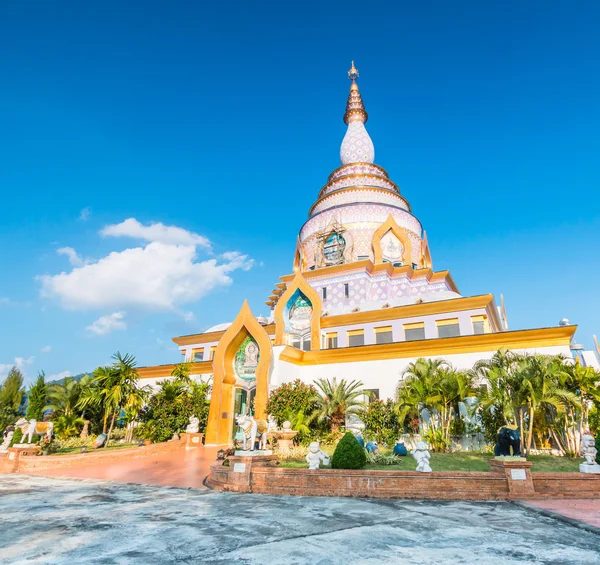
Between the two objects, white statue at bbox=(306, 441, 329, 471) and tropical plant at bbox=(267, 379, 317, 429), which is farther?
tropical plant at bbox=(267, 379, 317, 429)

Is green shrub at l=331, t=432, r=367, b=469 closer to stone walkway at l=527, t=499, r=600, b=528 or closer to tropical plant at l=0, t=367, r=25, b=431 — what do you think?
stone walkway at l=527, t=499, r=600, b=528

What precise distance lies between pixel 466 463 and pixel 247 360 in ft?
38.6

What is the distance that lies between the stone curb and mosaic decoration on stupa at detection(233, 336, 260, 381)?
14.1 meters

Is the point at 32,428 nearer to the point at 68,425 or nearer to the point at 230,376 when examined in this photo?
the point at 68,425

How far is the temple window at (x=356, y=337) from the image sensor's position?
76.1ft

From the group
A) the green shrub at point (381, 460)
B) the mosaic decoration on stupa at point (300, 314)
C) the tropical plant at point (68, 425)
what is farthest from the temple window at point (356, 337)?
the tropical plant at point (68, 425)

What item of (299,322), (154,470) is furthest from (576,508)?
(299,322)

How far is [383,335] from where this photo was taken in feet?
74.8

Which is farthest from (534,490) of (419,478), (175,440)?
(175,440)

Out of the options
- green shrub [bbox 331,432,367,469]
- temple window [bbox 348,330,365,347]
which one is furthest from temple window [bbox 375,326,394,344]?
green shrub [bbox 331,432,367,469]

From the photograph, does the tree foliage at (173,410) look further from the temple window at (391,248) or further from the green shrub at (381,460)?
the temple window at (391,248)

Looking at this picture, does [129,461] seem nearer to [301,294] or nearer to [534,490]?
[301,294]

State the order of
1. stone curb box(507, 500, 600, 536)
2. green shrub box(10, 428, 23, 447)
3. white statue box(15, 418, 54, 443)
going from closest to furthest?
stone curb box(507, 500, 600, 536) < white statue box(15, 418, 54, 443) < green shrub box(10, 428, 23, 447)

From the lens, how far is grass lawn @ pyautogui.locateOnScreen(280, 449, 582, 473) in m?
11.4
